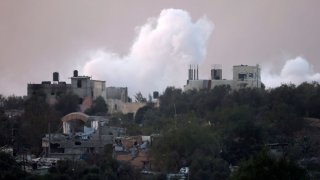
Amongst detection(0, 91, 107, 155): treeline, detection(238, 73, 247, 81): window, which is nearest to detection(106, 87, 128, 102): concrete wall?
detection(0, 91, 107, 155): treeline

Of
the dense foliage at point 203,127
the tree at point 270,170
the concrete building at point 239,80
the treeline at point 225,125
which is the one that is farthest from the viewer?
the concrete building at point 239,80

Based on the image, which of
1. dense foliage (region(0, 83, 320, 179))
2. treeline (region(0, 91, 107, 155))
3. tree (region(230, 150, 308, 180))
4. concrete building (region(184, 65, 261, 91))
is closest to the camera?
tree (region(230, 150, 308, 180))

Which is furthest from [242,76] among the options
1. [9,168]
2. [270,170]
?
[270,170]

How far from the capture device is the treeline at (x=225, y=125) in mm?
39062

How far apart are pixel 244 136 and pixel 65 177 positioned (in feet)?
31.1

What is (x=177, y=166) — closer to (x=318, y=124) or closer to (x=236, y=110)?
(x=236, y=110)

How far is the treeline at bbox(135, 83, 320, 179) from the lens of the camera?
3906cm

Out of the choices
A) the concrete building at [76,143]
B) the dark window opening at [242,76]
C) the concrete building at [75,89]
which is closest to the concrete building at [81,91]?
the concrete building at [75,89]

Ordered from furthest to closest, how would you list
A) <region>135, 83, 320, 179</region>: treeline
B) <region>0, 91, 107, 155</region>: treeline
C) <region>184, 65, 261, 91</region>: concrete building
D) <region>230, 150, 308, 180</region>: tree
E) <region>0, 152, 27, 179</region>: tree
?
<region>184, 65, 261, 91</region>: concrete building
<region>0, 91, 107, 155</region>: treeline
<region>135, 83, 320, 179</region>: treeline
<region>0, 152, 27, 179</region>: tree
<region>230, 150, 308, 180</region>: tree

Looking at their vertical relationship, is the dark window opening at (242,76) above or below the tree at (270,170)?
above

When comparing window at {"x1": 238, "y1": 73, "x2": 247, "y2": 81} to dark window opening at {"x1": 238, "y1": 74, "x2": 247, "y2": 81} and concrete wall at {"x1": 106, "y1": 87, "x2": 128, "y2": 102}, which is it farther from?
concrete wall at {"x1": 106, "y1": 87, "x2": 128, "y2": 102}

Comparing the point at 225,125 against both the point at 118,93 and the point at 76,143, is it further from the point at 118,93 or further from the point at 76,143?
the point at 118,93

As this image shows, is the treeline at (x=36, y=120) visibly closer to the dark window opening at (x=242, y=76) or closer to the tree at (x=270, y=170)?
the dark window opening at (x=242, y=76)

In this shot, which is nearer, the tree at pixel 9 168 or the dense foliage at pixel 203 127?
the tree at pixel 9 168
